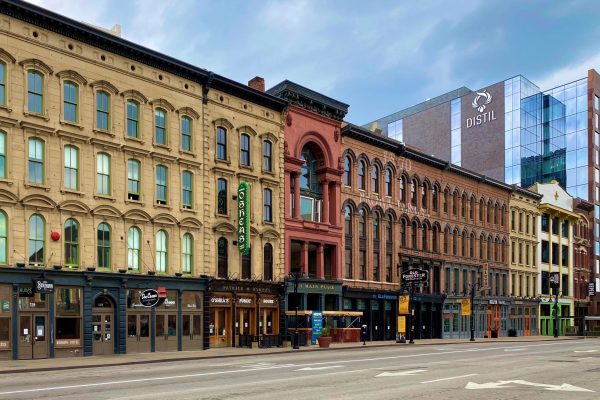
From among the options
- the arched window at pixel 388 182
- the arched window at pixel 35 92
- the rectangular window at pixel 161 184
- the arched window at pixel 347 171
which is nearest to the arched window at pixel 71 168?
the arched window at pixel 35 92

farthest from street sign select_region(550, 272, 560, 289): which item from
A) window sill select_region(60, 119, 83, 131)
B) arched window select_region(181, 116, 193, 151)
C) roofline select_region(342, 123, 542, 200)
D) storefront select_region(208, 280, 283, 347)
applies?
window sill select_region(60, 119, 83, 131)

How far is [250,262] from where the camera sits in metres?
41.1

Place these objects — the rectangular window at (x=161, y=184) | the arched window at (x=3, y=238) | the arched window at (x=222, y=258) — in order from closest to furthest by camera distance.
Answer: the arched window at (x=3, y=238) → the rectangular window at (x=161, y=184) → the arched window at (x=222, y=258)

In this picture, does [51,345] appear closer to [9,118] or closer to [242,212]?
[9,118]

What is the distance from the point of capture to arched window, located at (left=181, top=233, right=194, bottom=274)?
3691 centimetres

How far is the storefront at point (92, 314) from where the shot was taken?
95.4 ft

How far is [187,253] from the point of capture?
37.2 m

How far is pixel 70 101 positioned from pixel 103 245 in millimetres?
7202

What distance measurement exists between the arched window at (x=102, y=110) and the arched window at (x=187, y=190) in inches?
216

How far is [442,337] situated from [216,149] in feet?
98.2

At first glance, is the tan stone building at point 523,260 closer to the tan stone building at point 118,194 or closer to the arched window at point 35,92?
the tan stone building at point 118,194

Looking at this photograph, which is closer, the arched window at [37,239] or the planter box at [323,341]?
the arched window at [37,239]

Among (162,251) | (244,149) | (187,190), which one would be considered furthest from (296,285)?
(244,149)

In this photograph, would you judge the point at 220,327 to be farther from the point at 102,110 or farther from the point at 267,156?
the point at 102,110
